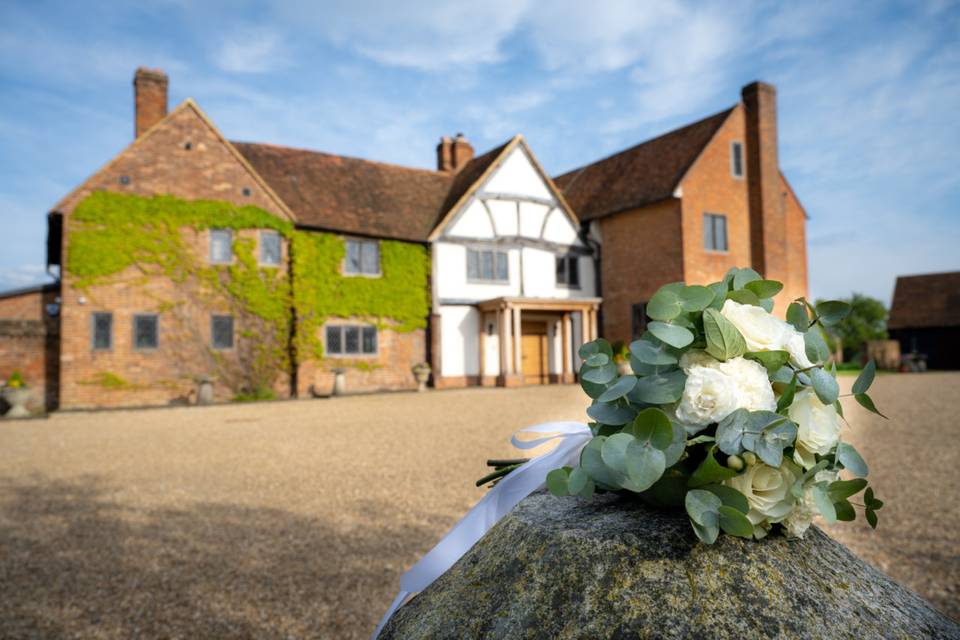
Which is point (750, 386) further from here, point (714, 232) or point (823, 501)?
point (714, 232)

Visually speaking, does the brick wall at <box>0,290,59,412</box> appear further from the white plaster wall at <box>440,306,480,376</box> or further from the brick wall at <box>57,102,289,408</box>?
the white plaster wall at <box>440,306,480,376</box>

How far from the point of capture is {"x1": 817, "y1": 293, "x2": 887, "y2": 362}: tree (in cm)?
4581

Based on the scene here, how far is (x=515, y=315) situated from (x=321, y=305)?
6832 mm

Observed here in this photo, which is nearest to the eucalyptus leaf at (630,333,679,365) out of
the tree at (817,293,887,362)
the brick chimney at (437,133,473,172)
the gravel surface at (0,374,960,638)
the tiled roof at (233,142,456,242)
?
the gravel surface at (0,374,960,638)

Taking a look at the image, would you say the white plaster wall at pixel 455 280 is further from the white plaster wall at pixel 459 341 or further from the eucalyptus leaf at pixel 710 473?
the eucalyptus leaf at pixel 710 473

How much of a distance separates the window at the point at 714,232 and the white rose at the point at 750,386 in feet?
76.8

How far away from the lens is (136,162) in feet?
62.8

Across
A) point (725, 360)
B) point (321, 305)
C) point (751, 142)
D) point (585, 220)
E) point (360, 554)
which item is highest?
point (751, 142)

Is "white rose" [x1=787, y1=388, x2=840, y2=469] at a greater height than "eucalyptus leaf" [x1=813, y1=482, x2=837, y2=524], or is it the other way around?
"white rose" [x1=787, y1=388, x2=840, y2=469]

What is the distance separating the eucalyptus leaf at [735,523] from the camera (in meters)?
1.01

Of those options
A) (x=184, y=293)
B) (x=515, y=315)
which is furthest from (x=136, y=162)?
(x=515, y=315)

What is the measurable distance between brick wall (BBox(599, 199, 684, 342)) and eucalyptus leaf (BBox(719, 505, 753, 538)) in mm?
21575

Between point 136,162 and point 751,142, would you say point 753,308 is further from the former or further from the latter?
point 751,142

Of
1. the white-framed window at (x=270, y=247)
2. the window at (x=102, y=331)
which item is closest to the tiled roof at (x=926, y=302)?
the white-framed window at (x=270, y=247)
